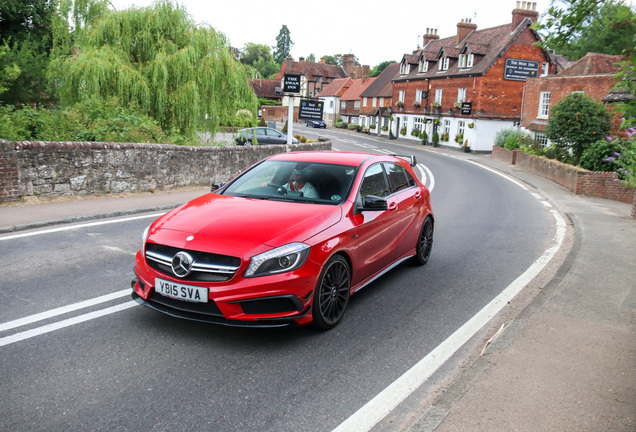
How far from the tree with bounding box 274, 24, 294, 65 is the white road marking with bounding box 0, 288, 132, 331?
145 m

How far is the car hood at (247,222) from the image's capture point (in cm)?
468

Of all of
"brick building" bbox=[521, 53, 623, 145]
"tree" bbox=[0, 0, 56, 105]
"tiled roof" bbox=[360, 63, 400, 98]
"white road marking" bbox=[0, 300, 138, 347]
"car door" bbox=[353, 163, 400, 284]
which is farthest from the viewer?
"tiled roof" bbox=[360, 63, 400, 98]

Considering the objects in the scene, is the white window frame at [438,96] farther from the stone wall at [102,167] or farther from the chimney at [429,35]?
the stone wall at [102,167]

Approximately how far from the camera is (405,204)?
22.9ft

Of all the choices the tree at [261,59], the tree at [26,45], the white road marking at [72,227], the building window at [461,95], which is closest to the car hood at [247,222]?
the white road marking at [72,227]

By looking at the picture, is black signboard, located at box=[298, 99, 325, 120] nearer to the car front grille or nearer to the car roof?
the car roof

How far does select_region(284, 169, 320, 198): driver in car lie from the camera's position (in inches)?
230

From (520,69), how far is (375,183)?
142 feet

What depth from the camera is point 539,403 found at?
3.89 metres

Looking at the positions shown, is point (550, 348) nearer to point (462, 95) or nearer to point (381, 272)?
point (381, 272)

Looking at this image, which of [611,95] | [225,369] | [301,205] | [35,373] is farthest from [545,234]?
[611,95]

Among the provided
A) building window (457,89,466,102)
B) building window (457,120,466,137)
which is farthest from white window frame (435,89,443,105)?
building window (457,120,466,137)

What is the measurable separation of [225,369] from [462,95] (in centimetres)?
4597

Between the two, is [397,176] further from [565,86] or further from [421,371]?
[565,86]
